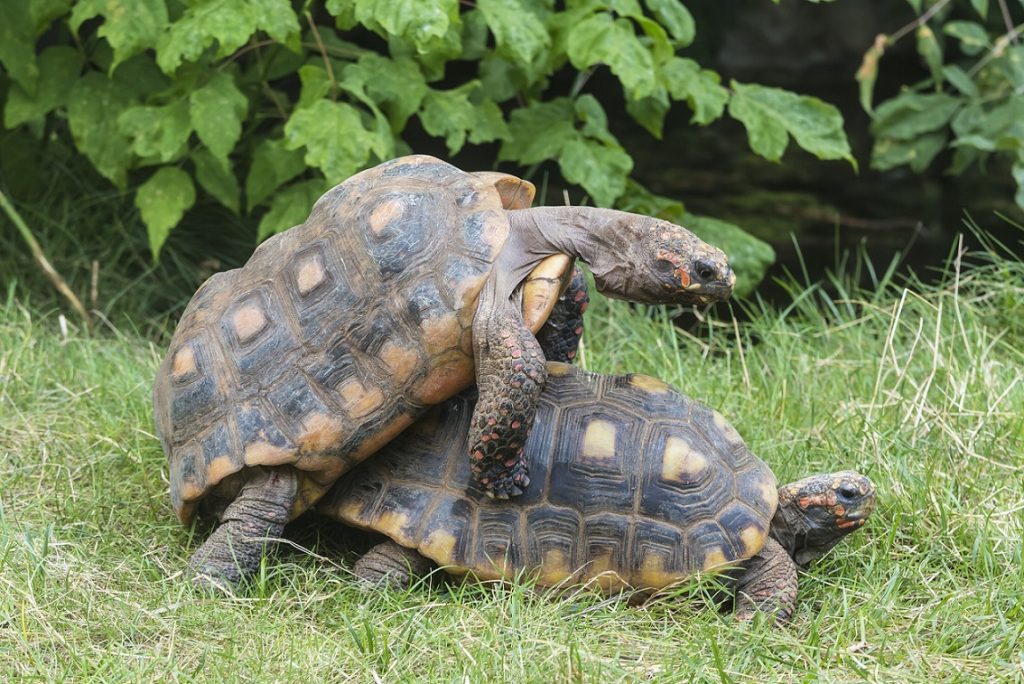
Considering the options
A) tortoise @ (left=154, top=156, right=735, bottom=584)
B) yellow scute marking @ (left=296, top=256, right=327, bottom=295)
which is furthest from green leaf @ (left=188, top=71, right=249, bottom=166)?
yellow scute marking @ (left=296, top=256, right=327, bottom=295)

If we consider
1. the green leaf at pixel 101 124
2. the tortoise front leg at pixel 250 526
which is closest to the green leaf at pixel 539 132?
the green leaf at pixel 101 124

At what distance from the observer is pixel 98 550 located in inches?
149

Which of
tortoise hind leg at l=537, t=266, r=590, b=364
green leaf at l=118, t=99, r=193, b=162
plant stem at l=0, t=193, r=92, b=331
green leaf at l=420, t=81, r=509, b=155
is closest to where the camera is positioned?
plant stem at l=0, t=193, r=92, b=331

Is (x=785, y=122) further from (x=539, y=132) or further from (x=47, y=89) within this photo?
(x=47, y=89)

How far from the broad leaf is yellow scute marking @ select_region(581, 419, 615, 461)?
7.49 feet

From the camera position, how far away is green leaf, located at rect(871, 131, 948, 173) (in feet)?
22.2

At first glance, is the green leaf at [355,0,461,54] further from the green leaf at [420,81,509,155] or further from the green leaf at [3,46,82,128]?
the green leaf at [3,46,82,128]

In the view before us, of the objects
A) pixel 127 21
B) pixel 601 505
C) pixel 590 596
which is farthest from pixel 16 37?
pixel 590 596

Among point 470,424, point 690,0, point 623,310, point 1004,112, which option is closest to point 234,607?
point 470,424

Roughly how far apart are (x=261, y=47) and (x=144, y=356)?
1648 millimetres

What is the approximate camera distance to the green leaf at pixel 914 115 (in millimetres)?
6707

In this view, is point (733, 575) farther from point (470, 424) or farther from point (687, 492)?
point (470, 424)

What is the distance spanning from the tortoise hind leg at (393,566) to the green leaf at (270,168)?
7.36 ft

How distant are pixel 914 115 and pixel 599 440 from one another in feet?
12.9
